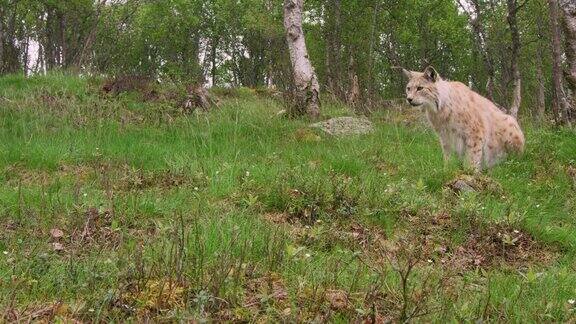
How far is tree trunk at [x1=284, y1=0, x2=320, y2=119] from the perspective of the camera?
1285 centimetres

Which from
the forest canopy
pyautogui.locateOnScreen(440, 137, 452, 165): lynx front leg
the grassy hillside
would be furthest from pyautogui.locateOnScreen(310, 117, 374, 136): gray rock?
the forest canopy

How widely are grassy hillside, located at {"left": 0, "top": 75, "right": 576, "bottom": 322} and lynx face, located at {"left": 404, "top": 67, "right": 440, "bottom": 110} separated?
0.84 meters

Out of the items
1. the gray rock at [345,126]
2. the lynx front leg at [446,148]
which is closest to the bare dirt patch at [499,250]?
the lynx front leg at [446,148]

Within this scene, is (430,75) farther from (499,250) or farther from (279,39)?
(279,39)

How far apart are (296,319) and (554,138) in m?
9.09

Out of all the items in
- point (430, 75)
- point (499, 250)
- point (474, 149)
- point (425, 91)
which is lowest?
point (499, 250)

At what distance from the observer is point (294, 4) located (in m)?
13.4

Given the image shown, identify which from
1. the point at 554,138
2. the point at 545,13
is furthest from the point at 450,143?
the point at 545,13

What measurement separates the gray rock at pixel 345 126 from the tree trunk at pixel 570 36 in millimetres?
4105

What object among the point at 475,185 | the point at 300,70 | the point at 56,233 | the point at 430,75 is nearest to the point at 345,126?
the point at 300,70

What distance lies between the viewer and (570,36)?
11.1 meters

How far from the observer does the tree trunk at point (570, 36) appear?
435 inches

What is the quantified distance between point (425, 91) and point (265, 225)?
5.34 meters

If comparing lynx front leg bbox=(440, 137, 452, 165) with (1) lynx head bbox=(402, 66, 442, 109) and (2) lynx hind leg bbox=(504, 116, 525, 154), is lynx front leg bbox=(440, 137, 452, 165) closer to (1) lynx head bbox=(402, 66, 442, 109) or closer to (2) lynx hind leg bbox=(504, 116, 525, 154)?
(1) lynx head bbox=(402, 66, 442, 109)
